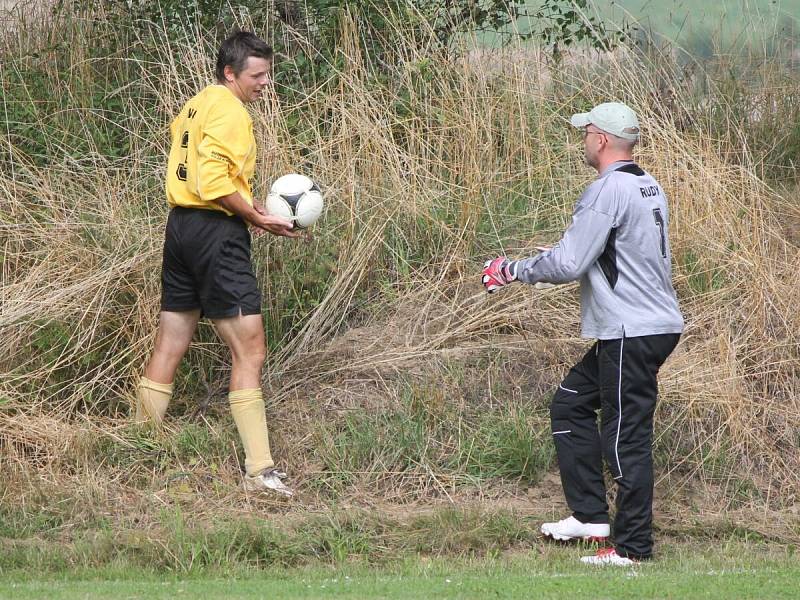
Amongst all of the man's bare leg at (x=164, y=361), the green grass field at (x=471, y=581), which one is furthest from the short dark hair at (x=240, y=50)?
the green grass field at (x=471, y=581)

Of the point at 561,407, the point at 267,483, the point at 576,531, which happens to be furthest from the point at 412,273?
the point at 576,531

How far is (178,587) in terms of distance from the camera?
5.16 metres

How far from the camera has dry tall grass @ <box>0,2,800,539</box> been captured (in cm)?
685

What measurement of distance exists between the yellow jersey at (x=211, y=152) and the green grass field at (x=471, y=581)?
6.55 ft

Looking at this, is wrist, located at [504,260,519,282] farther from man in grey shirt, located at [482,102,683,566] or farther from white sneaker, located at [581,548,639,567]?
white sneaker, located at [581,548,639,567]

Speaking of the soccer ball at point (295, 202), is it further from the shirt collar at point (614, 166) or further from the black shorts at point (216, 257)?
the shirt collar at point (614, 166)

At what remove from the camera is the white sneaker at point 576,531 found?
588cm

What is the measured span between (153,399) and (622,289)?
2836mm

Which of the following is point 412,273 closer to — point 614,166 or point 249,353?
point 249,353

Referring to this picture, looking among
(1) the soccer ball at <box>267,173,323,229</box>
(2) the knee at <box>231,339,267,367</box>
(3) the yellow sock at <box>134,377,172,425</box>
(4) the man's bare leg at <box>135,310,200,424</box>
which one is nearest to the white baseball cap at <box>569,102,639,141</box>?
(1) the soccer ball at <box>267,173,323,229</box>

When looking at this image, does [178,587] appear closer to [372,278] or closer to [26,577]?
[26,577]

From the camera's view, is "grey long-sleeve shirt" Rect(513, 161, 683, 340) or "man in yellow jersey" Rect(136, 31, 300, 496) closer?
"grey long-sleeve shirt" Rect(513, 161, 683, 340)

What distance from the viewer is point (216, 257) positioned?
6320mm

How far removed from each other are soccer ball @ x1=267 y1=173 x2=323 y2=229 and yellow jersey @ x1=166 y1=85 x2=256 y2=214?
0.18 metres
